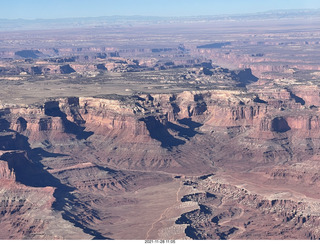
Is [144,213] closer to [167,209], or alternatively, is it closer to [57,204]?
[167,209]

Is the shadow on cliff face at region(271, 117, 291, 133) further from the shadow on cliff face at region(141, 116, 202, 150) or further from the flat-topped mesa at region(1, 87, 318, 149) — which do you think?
the shadow on cliff face at region(141, 116, 202, 150)

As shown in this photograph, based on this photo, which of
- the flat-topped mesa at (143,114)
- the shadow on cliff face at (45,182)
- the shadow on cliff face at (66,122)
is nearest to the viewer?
Result: the shadow on cliff face at (45,182)

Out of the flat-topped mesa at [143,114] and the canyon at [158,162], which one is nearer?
the canyon at [158,162]

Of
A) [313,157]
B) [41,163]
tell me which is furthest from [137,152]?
[313,157]

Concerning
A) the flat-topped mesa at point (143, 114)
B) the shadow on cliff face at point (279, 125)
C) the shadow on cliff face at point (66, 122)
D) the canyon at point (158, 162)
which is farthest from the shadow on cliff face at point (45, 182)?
the shadow on cliff face at point (279, 125)

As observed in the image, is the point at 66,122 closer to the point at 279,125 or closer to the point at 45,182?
the point at 45,182

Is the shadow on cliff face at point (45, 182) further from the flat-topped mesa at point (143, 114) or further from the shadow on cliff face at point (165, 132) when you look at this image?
the shadow on cliff face at point (165, 132)

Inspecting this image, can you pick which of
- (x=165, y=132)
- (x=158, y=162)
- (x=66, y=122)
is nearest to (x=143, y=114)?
(x=165, y=132)

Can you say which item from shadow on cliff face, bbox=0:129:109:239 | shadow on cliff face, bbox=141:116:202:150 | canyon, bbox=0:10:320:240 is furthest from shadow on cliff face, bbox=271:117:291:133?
shadow on cliff face, bbox=0:129:109:239
